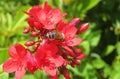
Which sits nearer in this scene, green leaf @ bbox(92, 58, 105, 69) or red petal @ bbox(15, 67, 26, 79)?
red petal @ bbox(15, 67, 26, 79)

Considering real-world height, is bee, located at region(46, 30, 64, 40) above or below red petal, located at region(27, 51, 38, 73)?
above

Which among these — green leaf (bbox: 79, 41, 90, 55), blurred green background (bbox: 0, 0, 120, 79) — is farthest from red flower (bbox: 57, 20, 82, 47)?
green leaf (bbox: 79, 41, 90, 55)

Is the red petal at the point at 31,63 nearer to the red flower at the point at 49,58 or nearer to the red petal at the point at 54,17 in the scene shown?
the red flower at the point at 49,58

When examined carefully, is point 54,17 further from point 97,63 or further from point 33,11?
point 97,63

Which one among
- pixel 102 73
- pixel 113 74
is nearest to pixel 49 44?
pixel 113 74

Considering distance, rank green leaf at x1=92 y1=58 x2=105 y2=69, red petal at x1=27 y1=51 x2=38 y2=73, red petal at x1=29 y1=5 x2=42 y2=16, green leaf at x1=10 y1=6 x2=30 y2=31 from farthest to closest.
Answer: green leaf at x1=92 y1=58 x2=105 y2=69 < green leaf at x1=10 y1=6 x2=30 y2=31 < red petal at x1=29 y1=5 x2=42 y2=16 < red petal at x1=27 y1=51 x2=38 y2=73

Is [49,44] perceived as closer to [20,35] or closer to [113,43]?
[20,35]

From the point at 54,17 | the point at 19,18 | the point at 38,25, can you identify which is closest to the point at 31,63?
the point at 38,25

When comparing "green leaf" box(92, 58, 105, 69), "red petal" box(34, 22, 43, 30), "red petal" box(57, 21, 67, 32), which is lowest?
"green leaf" box(92, 58, 105, 69)

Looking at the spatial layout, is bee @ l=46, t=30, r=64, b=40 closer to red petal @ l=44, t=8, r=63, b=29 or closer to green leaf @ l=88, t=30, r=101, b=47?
red petal @ l=44, t=8, r=63, b=29
